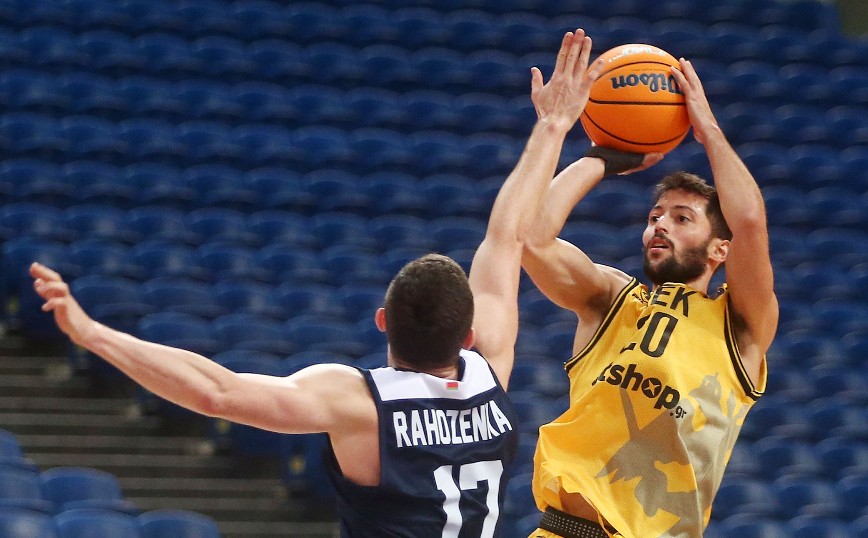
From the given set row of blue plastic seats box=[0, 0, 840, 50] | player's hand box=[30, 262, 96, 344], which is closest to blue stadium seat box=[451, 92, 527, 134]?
row of blue plastic seats box=[0, 0, 840, 50]

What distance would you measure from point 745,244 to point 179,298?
453 cm

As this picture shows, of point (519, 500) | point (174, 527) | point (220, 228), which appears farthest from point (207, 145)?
point (174, 527)

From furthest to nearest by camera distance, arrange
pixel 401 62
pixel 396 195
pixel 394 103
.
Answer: pixel 401 62 < pixel 394 103 < pixel 396 195

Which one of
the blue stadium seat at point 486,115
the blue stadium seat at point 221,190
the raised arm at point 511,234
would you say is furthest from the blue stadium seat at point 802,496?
the blue stadium seat at point 486,115

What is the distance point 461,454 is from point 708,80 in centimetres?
947

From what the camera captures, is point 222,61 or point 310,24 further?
point 310,24

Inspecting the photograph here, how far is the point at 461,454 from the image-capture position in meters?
2.52

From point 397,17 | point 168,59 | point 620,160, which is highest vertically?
point 397,17

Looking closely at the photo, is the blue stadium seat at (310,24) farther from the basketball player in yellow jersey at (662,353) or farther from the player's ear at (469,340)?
the player's ear at (469,340)

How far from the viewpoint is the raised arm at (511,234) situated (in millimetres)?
2881

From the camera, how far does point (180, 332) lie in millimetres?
6695

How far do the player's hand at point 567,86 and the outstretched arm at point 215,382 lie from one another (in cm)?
111

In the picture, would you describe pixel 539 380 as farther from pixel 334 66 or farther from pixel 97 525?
pixel 334 66

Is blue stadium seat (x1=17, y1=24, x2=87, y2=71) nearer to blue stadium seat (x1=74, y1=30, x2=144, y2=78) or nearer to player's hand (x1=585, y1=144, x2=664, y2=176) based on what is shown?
blue stadium seat (x1=74, y1=30, x2=144, y2=78)
